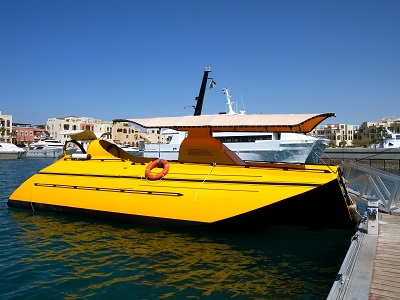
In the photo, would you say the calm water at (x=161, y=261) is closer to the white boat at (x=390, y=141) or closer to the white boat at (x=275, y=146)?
the white boat at (x=275, y=146)

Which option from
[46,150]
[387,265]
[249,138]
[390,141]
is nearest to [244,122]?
[387,265]

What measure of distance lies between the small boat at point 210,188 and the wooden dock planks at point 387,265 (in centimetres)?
183

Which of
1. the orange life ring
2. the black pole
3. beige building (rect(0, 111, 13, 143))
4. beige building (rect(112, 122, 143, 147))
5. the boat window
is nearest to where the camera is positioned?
the orange life ring

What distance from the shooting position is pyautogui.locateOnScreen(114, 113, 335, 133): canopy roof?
401 inches

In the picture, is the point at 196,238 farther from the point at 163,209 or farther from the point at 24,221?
the point at 24,221

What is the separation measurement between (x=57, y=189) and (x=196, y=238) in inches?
260

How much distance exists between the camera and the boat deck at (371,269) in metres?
5.01

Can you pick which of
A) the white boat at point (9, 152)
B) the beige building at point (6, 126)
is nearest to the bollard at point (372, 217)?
the white boat at point (9, 152)

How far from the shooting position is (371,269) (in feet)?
19.4

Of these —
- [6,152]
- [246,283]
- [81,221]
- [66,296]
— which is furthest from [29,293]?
[6,152]

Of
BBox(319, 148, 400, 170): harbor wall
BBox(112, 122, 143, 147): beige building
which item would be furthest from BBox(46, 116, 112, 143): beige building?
BBox(319, 148, 400, 170): harbor wall

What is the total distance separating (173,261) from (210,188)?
2.65 meters

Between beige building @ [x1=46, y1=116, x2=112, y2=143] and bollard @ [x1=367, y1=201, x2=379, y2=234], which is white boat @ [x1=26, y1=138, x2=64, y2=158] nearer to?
beige building @ [x1=46, y1=116, x2=112, y2=143]

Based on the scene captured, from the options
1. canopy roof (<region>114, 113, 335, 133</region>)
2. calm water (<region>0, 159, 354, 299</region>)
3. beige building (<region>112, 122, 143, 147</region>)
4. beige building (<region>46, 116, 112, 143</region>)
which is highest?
beige building (<region>46, 116, 112, 143</region>)
